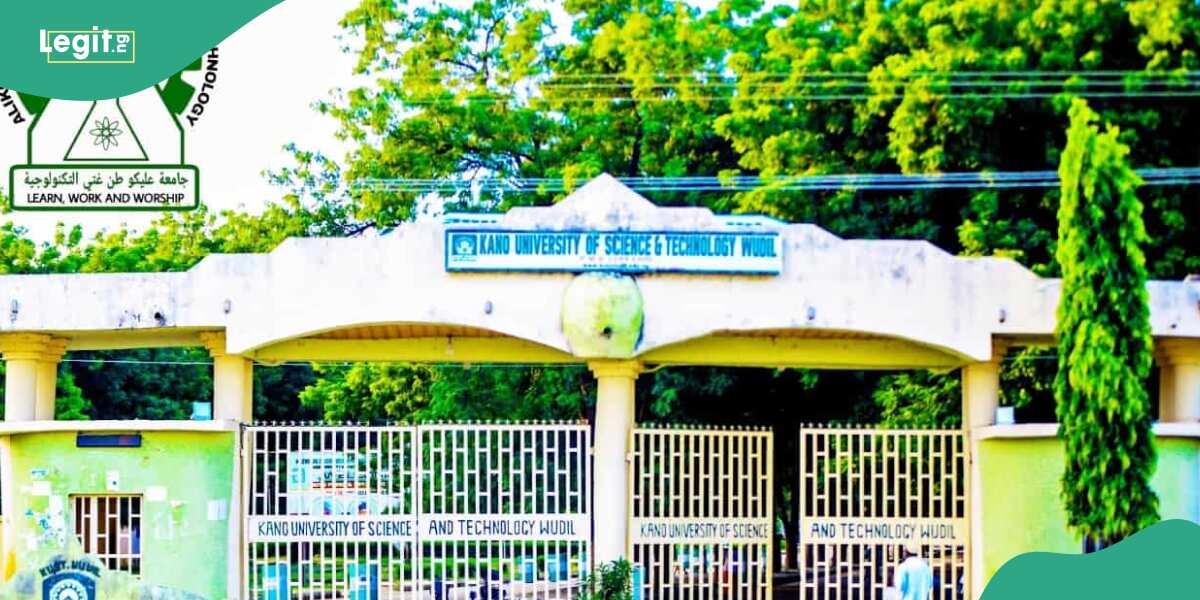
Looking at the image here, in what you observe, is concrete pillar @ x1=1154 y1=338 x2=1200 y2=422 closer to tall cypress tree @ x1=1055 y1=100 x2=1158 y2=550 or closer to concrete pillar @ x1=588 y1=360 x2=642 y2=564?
tall cypress tree @ x1=1055 y1=100 x2=1158 y2=550

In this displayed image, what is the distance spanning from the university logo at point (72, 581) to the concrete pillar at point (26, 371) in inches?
73.1

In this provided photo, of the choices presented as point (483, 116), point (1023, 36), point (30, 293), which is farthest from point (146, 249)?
point (1023, 36)

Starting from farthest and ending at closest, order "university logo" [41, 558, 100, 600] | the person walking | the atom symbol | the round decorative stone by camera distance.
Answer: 1. the atom symbol
2. the person walking
3. "university logo" [41, 558, 100, 600]
4. the round decorative stone

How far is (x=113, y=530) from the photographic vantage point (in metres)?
16.5

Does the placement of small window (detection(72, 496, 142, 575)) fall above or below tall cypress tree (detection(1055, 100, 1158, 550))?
below

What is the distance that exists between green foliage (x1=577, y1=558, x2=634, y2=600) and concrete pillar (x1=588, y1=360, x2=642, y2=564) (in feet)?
0.40

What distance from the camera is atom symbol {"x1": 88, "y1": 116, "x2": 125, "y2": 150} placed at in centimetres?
1772

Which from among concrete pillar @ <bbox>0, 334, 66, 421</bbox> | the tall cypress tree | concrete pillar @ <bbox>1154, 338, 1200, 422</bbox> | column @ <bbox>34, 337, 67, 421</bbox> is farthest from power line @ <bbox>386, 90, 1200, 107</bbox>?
concrete pillar @ <bbox>0, 334, 66, 421</bbox>

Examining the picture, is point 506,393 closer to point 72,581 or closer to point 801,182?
point 801,182

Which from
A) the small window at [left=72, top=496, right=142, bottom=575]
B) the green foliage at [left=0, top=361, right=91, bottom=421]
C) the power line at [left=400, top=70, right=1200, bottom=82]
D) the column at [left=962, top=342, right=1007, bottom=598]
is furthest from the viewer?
the green foliage at [left=0, top=361, right=91, bottom=421]

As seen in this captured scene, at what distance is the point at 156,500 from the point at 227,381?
1.36m

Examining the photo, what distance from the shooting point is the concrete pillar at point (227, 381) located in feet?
55.1

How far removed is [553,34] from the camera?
87.6 ft

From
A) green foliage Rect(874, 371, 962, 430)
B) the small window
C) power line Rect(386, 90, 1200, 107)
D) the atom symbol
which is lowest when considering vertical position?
the small window
